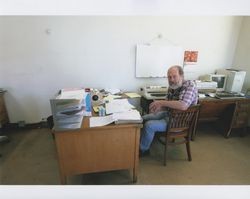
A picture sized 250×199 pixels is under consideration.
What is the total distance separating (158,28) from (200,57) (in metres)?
0.95

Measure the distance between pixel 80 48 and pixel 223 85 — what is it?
249cm

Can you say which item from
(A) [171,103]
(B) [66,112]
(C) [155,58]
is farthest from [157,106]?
(C) [155,58]

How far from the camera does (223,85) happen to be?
2.91 metres

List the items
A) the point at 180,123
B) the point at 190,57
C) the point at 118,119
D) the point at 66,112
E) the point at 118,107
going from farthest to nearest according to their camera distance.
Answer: the point at 190,57 → the point at 180,123 → the point at 118,107 → the point at 118,119 → the point at 66,112

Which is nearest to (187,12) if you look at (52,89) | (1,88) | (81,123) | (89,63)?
(81,123)

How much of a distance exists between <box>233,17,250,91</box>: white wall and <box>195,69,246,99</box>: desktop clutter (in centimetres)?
23

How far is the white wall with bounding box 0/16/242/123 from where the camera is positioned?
2.57m

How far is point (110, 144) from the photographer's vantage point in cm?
158

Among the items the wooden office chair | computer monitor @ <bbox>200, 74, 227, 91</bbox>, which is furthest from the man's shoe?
computer monitor @ <bbox>200, 74, 227, 91</bbox>

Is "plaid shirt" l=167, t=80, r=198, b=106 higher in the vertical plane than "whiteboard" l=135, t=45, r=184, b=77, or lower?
lower

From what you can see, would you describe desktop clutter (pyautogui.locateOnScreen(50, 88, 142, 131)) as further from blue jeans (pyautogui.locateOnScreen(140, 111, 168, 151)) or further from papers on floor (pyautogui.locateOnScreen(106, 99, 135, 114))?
blue jeans (pyautogui.locateOnScreen(140, 111, 168, 151))

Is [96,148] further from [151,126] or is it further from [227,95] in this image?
[227,95]

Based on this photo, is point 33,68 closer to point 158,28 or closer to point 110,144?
point 110,144

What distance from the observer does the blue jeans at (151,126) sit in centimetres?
200
